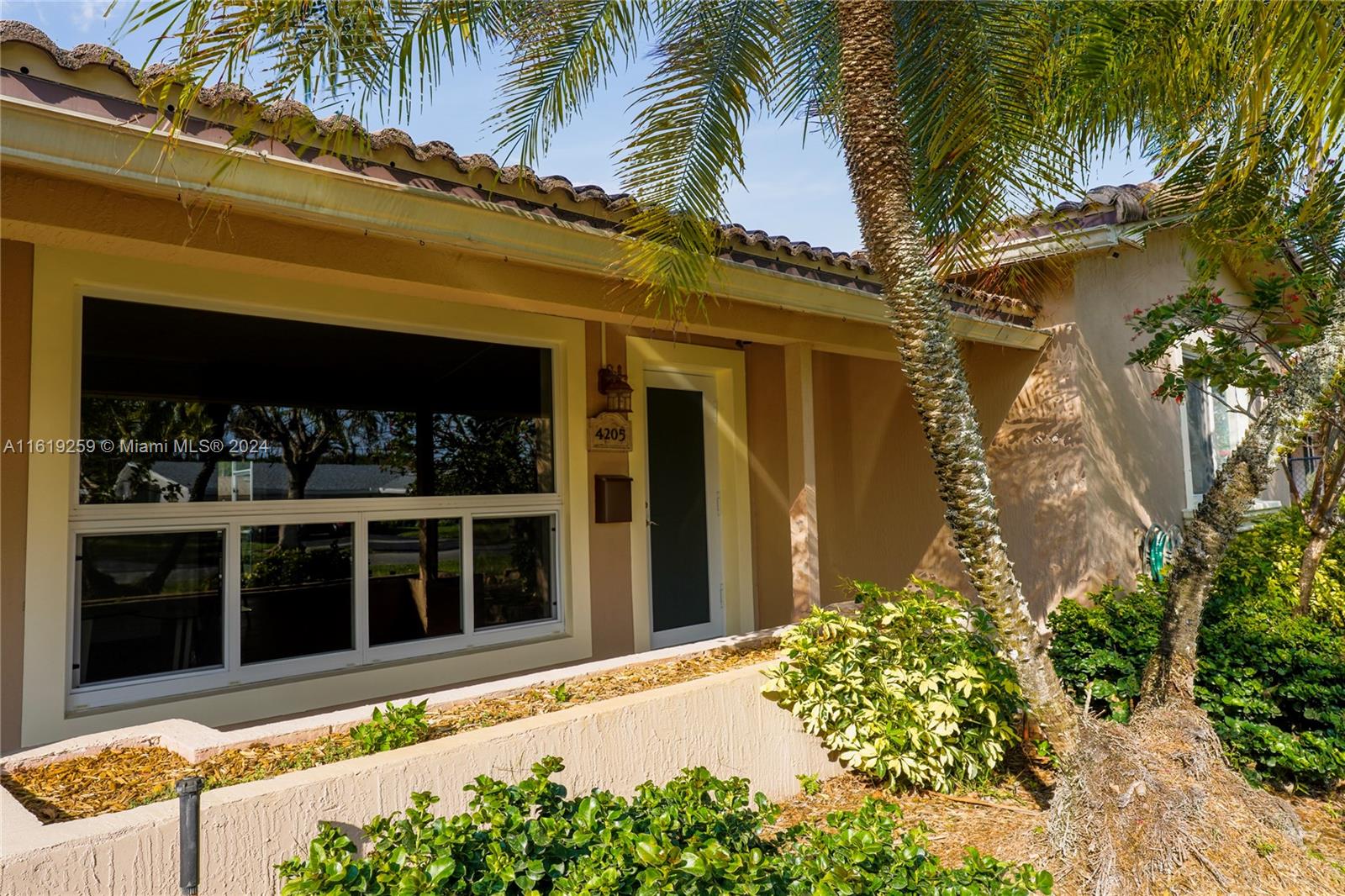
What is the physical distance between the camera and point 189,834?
2.79 m

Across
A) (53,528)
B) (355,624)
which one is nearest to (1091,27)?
(355,624)

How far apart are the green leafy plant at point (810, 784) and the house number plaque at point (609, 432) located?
3.00 m

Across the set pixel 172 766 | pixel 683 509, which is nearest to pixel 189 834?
pixel 172 766

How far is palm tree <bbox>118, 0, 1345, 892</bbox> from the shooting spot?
4.22 m

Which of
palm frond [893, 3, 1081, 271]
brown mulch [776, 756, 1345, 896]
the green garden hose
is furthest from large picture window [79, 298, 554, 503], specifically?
the green garden hose

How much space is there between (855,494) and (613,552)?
315 cm

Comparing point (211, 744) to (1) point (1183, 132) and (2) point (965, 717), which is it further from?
(1) point (1183, 132)

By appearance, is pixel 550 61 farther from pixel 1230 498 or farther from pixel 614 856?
pixel 1230 498

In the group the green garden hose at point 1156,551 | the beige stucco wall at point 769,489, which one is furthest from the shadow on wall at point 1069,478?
the beige stucco wall at point 769,489

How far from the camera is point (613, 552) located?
7.12 metres

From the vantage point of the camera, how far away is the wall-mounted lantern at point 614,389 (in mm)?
7082

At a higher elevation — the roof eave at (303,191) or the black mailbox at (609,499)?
the roof eave at (303,191)

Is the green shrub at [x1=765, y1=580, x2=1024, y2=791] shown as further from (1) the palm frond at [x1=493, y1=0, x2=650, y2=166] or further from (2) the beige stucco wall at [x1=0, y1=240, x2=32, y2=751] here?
(2) the beige stucco wall at [x1=0, y1=240, x2=32, y2=751]

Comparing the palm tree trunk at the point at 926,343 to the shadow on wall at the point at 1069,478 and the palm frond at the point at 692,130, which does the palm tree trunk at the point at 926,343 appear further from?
the shadow on wall at the point at 1069,478
